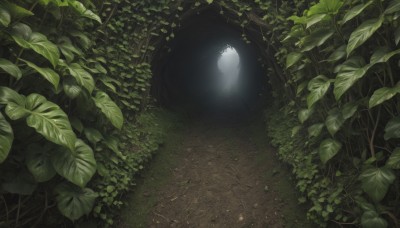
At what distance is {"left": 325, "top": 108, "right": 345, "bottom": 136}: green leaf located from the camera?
3.73 metres

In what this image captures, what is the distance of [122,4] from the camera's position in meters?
6.05

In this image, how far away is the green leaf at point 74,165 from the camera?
3.15 m

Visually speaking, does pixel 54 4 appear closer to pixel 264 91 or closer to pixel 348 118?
pixel 348 118

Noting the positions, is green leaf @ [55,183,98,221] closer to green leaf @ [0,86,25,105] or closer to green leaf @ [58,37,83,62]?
green leaf @ [0,86,25,105]

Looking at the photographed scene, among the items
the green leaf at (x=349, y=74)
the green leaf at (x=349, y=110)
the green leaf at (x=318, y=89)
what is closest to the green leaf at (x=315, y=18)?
the green leaf at (x=349, y=74)

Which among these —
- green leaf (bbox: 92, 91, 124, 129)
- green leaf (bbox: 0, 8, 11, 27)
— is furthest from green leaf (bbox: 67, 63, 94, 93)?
green leaf (bbox: 0, 8, 11, 27)

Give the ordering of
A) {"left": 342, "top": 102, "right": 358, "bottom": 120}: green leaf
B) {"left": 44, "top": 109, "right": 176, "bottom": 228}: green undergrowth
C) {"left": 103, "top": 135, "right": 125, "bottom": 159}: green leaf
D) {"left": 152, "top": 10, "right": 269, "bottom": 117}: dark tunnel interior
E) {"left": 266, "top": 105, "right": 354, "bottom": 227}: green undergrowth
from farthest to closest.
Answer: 1. {"left": 152, "top": 10, "right": 269, "bottom": 117}: dark tunnel interior
2. {"left": 103, "top": 135, "right": 125, "bottom": 159}: green leaf
3. {"left": 44, "top": 109, "right": 176, "bottom": 228}: green undergrowth
4. {"left": 266, "top": 105, "right": 354, "bottom": 227}: green undergrowth
5. {"left": 342, "top": 102, "right": 358, "bottom": 120}: green leaf

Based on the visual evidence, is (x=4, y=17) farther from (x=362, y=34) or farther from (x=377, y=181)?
(x=377, y=181)

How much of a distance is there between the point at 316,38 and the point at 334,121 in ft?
4.01

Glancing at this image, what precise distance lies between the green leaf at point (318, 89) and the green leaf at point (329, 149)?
1.80 feet

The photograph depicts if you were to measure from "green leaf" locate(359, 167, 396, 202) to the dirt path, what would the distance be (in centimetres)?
121

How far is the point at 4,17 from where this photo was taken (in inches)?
117

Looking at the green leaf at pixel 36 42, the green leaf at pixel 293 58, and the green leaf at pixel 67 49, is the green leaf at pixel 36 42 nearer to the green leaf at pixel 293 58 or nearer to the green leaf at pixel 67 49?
the green leaf at pixel 67 49

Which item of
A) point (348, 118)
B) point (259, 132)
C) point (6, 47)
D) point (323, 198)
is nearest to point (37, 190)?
point (6, 47)
